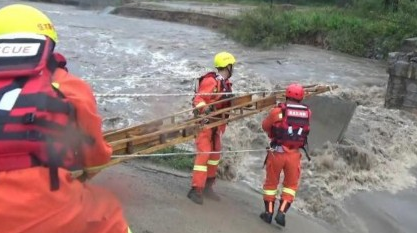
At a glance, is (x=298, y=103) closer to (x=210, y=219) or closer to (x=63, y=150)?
A: (x=210, y=219)

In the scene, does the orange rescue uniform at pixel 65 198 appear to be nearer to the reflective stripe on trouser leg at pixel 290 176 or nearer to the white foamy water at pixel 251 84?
the reflective stripe on trouser leg at pixel 290 176

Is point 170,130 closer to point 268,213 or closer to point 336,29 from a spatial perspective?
point 268,213

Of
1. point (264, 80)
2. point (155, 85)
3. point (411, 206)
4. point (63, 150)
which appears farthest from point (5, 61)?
point (264, 80)

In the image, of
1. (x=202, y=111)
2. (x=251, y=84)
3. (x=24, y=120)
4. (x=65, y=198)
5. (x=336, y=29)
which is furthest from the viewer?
(x=336, y=29)

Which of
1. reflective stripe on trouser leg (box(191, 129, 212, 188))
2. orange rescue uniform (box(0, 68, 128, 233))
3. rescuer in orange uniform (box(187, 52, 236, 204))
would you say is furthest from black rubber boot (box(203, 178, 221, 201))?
orange rescue uniform (box(0, 68, 128, 233))

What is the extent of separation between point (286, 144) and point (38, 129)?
14.5 feet

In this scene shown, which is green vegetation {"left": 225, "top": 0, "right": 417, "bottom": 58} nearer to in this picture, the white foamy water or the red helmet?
the white foamy water

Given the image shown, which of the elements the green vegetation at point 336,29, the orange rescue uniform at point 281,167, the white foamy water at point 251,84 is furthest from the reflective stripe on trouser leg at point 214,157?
the green vegetation at point 336,29

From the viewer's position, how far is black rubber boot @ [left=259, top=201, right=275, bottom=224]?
22.1 ft

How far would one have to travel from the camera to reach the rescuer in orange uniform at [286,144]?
6.64 meters

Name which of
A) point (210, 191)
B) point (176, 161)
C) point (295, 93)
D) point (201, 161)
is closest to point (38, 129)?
point (201, 161)

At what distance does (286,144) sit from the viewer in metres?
6.67

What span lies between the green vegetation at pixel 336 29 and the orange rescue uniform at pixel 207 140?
17264mm

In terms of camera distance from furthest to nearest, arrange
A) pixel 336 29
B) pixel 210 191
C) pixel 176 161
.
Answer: pixel 336 29 < pixel 176 161 < pixel 210 191
